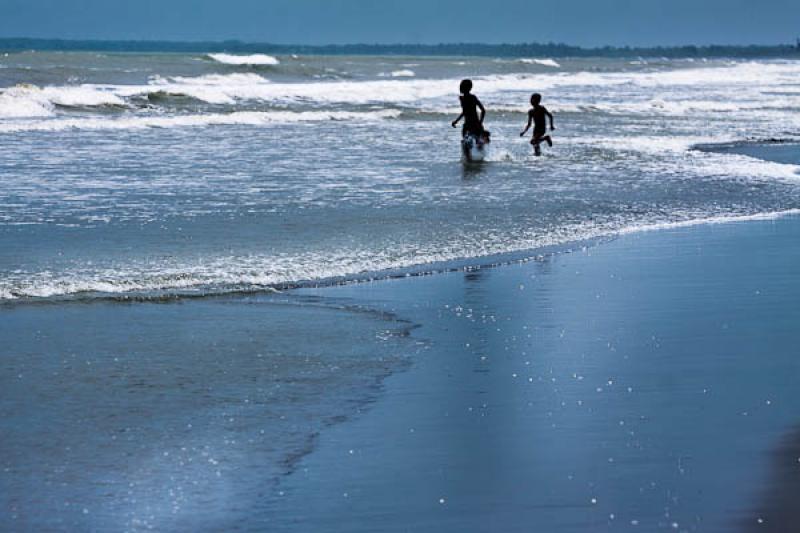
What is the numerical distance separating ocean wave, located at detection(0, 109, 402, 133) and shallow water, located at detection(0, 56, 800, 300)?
103 mm

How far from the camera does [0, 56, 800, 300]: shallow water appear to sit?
10875mm

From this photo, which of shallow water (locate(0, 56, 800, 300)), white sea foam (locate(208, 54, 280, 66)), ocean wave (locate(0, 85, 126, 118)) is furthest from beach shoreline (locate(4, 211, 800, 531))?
white sea foam (locate(208, 54, 280, 66))

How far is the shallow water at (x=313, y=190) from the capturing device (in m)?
10.9

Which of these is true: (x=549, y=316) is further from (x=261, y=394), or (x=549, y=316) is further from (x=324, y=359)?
(x=261, y=394)

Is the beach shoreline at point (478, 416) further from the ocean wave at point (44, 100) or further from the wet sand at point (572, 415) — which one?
the ocean wave at point (44, 100)

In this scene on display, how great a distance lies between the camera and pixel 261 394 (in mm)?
6551

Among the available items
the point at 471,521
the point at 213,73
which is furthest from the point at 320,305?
the point at 213,73

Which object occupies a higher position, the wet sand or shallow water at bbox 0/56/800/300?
the wet sand

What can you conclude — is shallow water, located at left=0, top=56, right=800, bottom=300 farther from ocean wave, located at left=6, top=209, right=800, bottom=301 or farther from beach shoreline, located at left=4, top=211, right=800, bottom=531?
beach shoreline, located at left=4, top=211, right=800, bottom=531

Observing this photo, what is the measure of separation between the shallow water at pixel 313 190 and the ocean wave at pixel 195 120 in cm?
10

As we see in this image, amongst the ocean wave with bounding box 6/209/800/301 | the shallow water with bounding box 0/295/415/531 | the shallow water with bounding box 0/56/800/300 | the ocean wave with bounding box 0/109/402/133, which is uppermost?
the shallow water with bounding box 0/295/415/531

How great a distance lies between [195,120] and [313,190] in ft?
57.4

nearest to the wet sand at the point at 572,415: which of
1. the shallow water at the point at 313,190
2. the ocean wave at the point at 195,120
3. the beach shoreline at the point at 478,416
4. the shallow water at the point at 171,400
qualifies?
the beach shoreline at the point at 478,416

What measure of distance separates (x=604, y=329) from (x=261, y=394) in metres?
2.47
